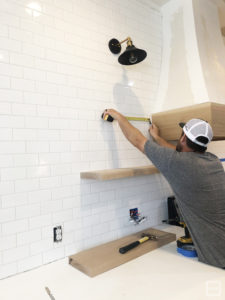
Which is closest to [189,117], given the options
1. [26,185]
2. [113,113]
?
[113,113]

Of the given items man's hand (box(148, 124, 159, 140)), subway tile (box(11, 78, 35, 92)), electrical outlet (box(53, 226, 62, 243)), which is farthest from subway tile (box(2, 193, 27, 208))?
man's hand (box(148, 124, 159, 140))

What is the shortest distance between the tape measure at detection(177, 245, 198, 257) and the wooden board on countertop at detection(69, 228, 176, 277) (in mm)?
188

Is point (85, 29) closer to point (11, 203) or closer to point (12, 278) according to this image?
point (11, 203)

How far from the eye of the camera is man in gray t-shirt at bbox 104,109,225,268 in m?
1.46

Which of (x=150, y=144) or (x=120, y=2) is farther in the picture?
(x=120, y=2)

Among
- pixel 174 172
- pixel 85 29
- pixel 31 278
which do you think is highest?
pixel 85 29

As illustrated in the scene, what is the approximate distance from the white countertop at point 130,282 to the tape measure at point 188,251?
0.10ft

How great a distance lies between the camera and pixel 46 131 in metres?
1.65

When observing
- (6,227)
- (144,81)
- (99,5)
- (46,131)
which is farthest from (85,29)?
(6,227)

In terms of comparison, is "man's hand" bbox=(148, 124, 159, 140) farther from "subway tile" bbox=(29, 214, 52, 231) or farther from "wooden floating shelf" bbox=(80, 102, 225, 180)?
"subway tile" bbox=(29, 214, 52, 231)

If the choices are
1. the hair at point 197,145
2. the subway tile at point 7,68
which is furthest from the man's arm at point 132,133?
the subway tile at point 7,68

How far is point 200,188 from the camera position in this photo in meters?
1.46

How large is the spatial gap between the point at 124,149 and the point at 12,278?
122 cm

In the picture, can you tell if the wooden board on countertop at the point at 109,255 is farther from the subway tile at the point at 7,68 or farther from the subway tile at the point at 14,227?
the subway tile at the point at 7,68
